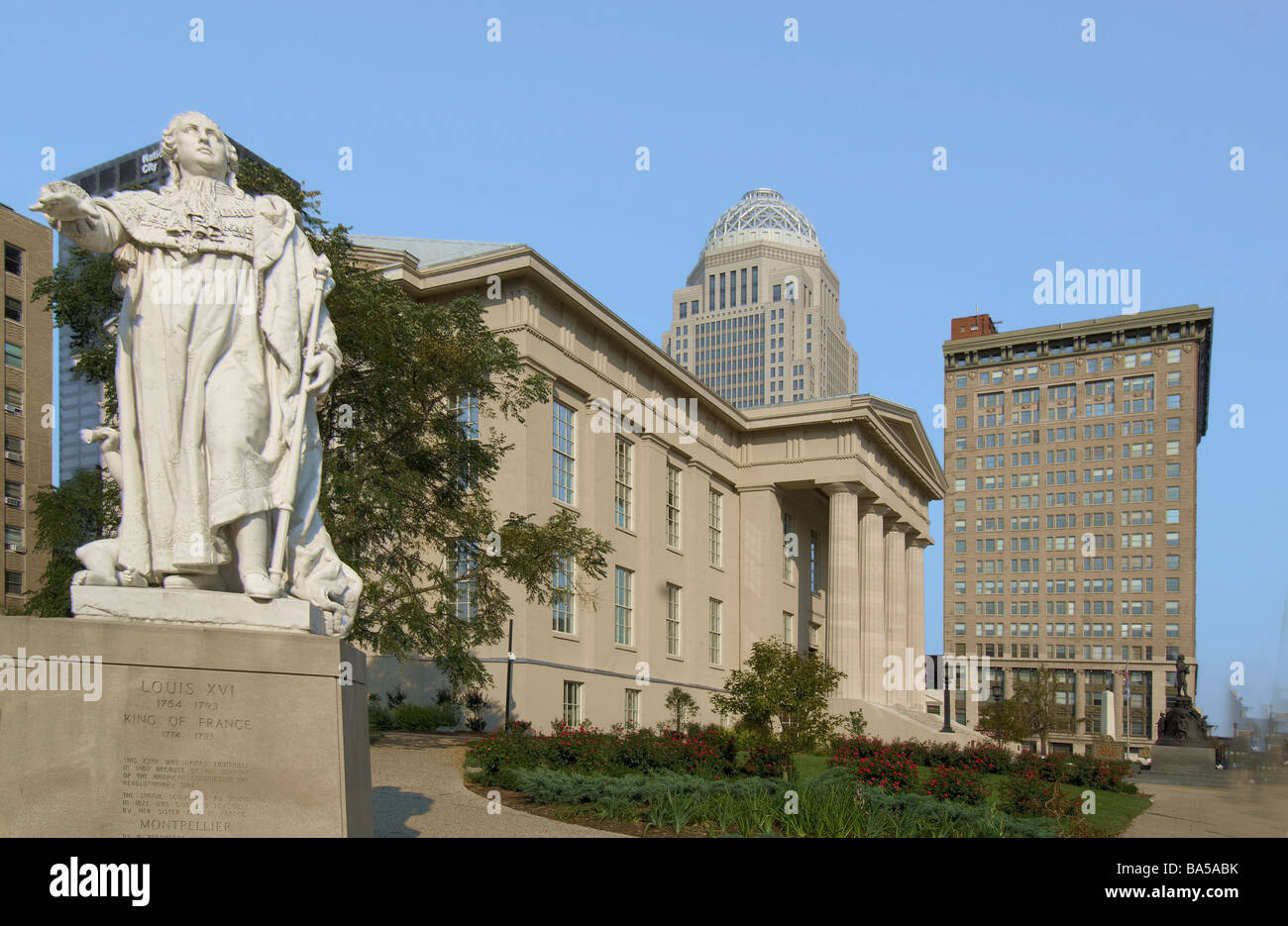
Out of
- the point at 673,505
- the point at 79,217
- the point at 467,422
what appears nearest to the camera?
the point at 79,217

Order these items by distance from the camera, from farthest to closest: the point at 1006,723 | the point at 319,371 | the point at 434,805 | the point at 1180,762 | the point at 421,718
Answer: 1. the point at 1006,723
2. the point at 1180,762
3. the point at 421,718
4. the point at 434,805
5. the point at 319,371

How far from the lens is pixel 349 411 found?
23844mm

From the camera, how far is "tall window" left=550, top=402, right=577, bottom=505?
1410 inches

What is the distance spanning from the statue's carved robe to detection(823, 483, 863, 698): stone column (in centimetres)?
4425

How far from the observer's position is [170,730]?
6523mm

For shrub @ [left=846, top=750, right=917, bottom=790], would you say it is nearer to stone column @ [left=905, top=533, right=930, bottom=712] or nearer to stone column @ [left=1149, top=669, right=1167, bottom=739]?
stone column @ [left=905, top=533, right=930, bottom=712]

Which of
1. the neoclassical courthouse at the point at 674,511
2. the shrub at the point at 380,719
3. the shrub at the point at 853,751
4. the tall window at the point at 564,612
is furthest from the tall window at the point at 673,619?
the shrub at the point at 853,751

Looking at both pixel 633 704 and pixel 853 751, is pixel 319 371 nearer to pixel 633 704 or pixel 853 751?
pixel 853 751

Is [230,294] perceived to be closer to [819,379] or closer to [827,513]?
[827,513]

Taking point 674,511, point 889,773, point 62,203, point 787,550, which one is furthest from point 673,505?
point 62,203

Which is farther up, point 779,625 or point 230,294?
point 230,294

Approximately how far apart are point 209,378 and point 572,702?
1145 inches

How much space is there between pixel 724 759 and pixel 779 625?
31.8 metres
